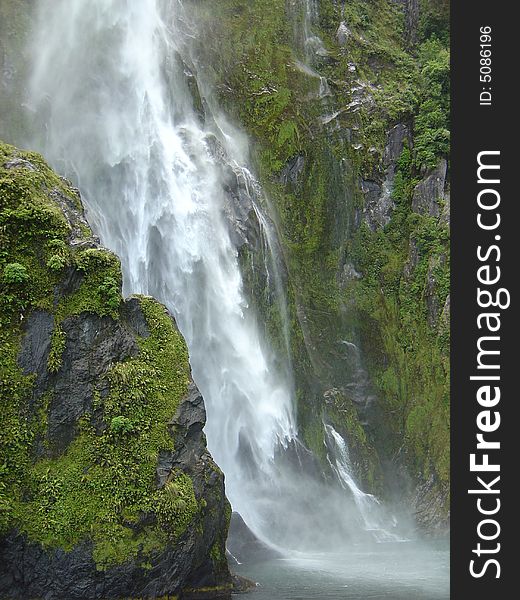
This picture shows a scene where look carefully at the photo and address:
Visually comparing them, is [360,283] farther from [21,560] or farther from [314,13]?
[21,560]

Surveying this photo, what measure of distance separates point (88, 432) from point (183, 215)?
992 centimetres

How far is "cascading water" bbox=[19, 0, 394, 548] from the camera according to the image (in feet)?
62.2

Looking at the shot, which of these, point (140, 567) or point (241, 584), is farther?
point (241, 584)

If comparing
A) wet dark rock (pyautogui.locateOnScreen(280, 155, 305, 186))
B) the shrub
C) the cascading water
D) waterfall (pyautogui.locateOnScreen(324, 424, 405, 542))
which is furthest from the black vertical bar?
wet dark rock (pyautogui.locateOnScreen(280, 155, 305, 186))

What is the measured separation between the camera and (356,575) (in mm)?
14844

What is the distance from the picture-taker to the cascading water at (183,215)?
19.0 meters

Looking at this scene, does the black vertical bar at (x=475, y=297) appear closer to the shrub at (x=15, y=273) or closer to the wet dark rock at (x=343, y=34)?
the shrub at (x=15, y=273)

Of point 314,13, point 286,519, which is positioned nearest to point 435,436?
point 286,519

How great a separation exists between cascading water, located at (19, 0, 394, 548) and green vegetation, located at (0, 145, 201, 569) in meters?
5.44

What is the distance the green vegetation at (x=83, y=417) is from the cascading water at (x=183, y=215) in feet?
17.8

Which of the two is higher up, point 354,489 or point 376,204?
point 376,204

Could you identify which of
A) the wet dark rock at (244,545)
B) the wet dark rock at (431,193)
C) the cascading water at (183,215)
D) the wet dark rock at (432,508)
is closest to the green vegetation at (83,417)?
the wet dark rock at (244,545)

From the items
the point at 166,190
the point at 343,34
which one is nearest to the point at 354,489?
the point at 166,190

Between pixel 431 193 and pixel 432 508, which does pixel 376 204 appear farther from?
pixel 432 508
